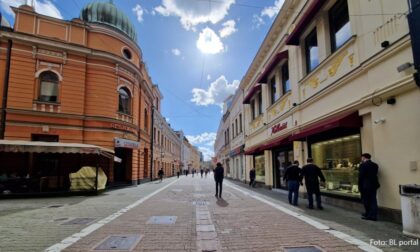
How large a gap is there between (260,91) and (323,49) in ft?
Result: 31.0

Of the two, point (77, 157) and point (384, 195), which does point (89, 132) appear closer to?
point (77, 157)

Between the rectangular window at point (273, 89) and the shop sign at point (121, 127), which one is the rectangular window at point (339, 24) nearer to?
the rectangular window at point (273, 89)

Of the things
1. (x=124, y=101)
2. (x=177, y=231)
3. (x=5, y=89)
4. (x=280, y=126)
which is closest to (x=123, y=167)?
(x=124, y=101)

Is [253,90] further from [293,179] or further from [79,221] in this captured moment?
[79,221]

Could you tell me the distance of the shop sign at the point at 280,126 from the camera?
14.1 m

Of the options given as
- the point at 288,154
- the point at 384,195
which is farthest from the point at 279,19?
the point at 384,195

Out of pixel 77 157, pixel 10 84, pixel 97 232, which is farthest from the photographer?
pixel 77 157

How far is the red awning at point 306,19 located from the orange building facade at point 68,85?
46.0 ft

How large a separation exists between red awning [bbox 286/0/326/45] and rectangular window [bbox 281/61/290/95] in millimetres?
2357

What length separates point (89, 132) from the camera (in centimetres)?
1970

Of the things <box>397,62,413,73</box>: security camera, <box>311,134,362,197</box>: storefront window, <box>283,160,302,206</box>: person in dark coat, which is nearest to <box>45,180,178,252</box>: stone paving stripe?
<box>283,160,302,206</box>: person in dark coat

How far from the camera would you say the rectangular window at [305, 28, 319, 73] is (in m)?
11.5

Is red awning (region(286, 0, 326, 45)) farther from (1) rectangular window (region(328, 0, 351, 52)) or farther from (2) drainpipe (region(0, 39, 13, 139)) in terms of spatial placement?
(2) drainpipe (region(0, 39, 13, 139))

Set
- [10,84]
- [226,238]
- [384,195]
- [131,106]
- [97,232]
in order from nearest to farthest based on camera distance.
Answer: [226,238]
[97,232]
[384,195]
[10,84]
[131,106]
